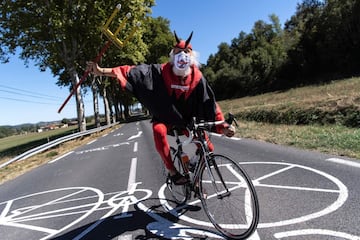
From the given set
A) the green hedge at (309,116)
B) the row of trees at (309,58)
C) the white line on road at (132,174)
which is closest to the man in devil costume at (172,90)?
the white line on road at (132,174)

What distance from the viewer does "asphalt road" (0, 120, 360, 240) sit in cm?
395

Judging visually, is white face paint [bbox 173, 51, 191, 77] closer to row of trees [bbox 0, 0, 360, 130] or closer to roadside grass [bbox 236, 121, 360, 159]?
roadside grass [bbox 236, 121, 360, 159]

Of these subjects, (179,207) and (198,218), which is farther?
(179,207)

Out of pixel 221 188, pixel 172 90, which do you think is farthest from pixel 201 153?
pixel 172 90

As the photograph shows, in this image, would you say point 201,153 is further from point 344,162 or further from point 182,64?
point 344,162

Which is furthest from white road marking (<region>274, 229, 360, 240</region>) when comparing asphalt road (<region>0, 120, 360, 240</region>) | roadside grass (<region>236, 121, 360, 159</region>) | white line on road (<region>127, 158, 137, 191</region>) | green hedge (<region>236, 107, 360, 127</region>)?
green hedge (<region>236, 107, 360, 127</region>)

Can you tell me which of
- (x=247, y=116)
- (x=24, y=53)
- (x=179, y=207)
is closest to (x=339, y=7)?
(x=247, y=116)

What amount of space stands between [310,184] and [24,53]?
26.8m

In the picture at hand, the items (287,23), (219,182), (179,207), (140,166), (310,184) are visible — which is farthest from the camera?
(287,23)

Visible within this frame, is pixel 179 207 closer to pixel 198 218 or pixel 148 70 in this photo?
pixel 198 218

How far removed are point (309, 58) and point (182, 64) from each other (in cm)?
4577

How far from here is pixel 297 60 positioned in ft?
156

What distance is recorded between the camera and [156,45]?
5191 cm

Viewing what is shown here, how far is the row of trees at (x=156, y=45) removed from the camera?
24953 millimetres
